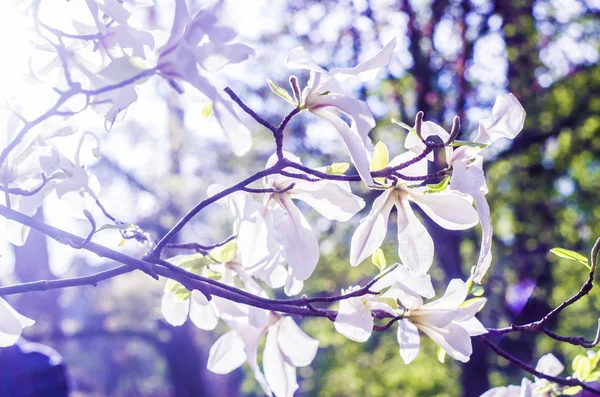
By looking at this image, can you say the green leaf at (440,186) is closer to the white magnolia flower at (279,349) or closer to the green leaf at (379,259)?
the green leaf at (379,259)

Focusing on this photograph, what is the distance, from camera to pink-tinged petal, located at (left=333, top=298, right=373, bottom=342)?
20.8 inches

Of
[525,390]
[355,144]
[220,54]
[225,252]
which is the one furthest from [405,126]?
[525,390]

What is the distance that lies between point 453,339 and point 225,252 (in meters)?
0.24

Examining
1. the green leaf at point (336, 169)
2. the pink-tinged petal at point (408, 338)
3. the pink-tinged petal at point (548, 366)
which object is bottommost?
the pink-tinged petal at point (548, 366)

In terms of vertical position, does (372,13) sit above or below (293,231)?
below

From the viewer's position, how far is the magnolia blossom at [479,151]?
0.48m

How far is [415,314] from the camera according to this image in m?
0.57

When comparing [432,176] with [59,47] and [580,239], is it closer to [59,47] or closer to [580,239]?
[59,47]

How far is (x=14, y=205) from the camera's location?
0.61 meters

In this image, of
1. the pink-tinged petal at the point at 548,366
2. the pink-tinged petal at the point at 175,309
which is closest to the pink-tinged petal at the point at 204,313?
the pink-tinged petal at the point at 175,309

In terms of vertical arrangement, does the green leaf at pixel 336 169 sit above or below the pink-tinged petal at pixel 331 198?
above

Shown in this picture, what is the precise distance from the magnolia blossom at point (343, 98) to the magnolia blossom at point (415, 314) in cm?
14

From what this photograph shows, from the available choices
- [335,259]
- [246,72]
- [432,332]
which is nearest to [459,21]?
[246,72]

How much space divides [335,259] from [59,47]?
3.74 m
